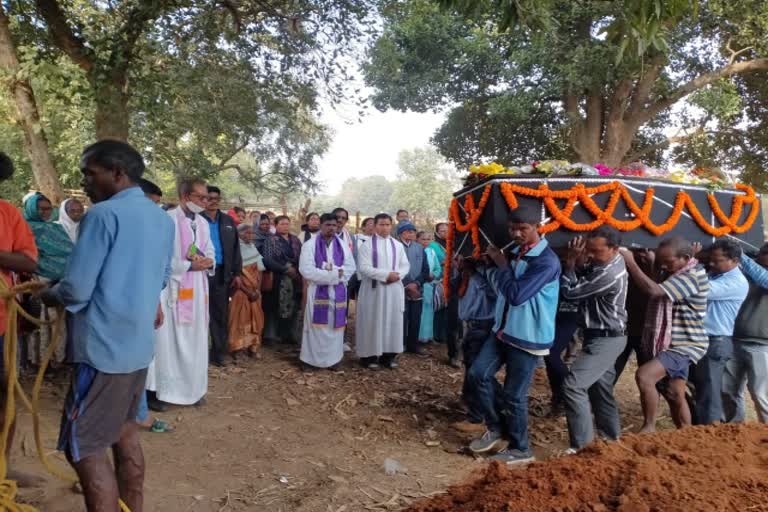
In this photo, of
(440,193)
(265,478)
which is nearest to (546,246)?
(265,478)

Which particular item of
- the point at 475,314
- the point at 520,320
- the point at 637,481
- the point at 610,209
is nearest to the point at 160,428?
the point at 475,314

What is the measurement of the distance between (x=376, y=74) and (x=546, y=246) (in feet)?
36.1

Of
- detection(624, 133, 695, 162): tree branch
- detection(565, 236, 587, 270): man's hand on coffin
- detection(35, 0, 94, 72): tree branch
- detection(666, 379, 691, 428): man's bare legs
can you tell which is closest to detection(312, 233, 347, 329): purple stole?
detection(565, 236, 587, 270): man's hand on coffin

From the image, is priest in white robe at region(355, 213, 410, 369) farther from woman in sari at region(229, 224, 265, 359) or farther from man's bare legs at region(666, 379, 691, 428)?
man's bare legs at region(666, 379, 691, 428)

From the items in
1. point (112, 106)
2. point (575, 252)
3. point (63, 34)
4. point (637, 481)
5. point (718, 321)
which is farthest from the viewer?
point (63, 34)

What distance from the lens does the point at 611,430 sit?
4.71 meters

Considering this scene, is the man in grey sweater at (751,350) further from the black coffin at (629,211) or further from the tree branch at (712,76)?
the tree branch at (712,76)

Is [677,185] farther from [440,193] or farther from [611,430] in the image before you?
[440,193]

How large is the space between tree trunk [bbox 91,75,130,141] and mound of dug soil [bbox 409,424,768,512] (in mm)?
5654

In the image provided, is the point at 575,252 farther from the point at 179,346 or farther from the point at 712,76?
the point at 712,76

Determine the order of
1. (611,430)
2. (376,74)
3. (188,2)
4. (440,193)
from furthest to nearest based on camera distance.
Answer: (440,193)
(376,74)
(188,2)
(611,430)

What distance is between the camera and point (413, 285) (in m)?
8.33

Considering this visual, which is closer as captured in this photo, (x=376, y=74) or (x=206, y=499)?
(x=206, y=499)

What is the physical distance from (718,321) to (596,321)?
4.04 ft
